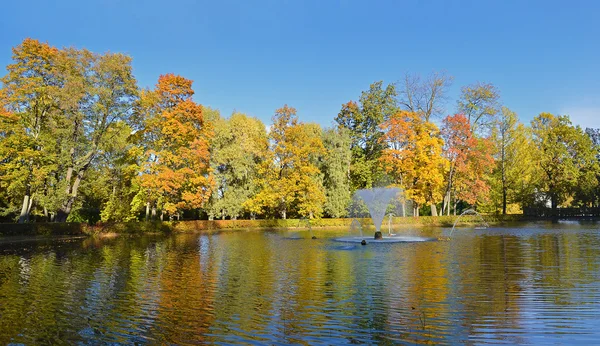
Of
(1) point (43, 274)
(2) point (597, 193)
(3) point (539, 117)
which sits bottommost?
(1) point (43, 274)

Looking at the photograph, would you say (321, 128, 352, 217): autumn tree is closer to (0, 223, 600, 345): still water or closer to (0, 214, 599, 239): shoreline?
(0, 214, 599, 239): shoreline

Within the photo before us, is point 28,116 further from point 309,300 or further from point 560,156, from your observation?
point 560,156

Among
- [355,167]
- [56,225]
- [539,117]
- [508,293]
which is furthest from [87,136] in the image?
[539,117]

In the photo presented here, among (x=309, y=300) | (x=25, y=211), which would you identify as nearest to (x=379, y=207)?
(x=309, y=300)

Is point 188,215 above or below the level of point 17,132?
below

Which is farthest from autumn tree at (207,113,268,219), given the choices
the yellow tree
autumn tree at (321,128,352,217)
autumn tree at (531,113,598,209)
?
autumn tree at (531,113,598,209)

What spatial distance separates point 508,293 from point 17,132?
34.0 meters

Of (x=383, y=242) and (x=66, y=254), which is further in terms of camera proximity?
(x=383, y=242)

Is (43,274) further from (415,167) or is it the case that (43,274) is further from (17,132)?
(415,167)

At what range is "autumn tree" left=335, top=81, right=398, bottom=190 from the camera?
193ft

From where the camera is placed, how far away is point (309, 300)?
32.0 feet

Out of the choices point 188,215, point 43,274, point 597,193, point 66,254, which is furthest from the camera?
point 597,193

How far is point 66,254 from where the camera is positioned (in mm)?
20578

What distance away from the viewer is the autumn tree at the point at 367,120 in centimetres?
5897
